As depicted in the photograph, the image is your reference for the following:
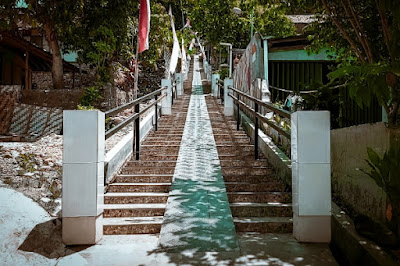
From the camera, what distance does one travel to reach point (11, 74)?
72.0 feet

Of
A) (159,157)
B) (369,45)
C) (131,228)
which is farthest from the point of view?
(159,157)

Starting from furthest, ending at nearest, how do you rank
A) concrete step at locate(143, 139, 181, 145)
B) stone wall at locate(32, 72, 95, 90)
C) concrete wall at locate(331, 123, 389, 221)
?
stone wall at locate(32, 72, 95, 90) → concrete step at locate(143, 139, 181, 145) → concrete wall at locate(331, 123, 389, 221)

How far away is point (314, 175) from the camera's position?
12.6 feet

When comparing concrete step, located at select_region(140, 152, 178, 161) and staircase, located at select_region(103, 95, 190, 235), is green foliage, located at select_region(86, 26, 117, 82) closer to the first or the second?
staircase, located at select_region(103, 95, 190, 235)

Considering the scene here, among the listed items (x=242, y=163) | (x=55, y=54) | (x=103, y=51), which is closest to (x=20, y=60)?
(x=55, y=54)

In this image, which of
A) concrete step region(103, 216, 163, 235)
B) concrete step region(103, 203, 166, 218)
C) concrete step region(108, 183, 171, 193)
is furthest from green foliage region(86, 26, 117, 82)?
concrete step region(103, 216, 163, 235)

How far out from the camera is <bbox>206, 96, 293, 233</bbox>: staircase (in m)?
4.26

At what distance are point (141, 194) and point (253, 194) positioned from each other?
153 centimetres

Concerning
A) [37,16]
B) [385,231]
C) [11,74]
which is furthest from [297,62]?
[11,74]

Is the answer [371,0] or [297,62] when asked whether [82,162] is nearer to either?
[371,0]

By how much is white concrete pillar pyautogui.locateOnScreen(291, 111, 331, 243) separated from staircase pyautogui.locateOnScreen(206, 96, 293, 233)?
0.43m

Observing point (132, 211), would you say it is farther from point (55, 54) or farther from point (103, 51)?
point (55, 54)

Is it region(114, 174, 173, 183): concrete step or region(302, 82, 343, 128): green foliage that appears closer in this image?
region(114, 174, 173, 183): concrete step

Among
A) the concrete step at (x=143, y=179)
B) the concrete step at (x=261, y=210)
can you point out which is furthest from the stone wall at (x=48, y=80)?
the concrete step at (x=261, y=210)
